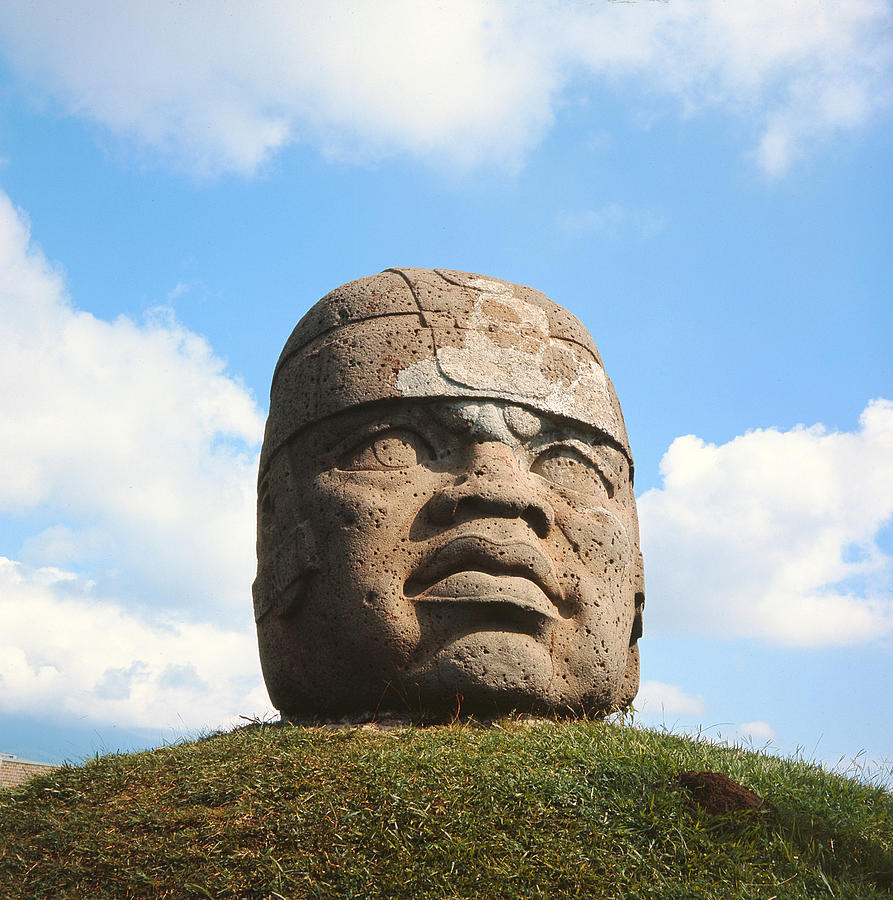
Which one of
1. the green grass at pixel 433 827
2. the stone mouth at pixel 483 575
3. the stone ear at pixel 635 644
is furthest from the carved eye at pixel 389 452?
the stone ear at pixel 635 644

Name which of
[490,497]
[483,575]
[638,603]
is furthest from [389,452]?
[638,603]

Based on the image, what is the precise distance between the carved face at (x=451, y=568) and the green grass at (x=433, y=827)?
514mm

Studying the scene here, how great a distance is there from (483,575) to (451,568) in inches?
8.2

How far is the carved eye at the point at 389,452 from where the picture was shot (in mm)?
6164

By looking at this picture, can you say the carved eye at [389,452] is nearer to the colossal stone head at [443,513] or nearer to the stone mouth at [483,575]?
the colossal stone head at [443,513]

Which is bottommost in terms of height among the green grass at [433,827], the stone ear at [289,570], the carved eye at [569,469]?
the green grass at [433,827]

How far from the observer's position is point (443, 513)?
230 inches

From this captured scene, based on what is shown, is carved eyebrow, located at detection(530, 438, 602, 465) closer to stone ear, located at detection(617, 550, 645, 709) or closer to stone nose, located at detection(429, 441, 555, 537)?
stone nose, located at detection(429, 441, 555, 537)

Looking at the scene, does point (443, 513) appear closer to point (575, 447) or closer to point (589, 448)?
point (575, 447)

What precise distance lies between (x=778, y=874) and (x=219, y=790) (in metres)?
2.53

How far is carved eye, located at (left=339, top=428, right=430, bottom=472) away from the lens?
6164mm

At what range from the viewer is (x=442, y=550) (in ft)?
18.8

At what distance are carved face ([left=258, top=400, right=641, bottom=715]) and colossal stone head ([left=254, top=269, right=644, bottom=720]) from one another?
0.5 inches

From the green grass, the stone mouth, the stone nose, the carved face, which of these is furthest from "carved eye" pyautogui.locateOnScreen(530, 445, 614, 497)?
the green grass
